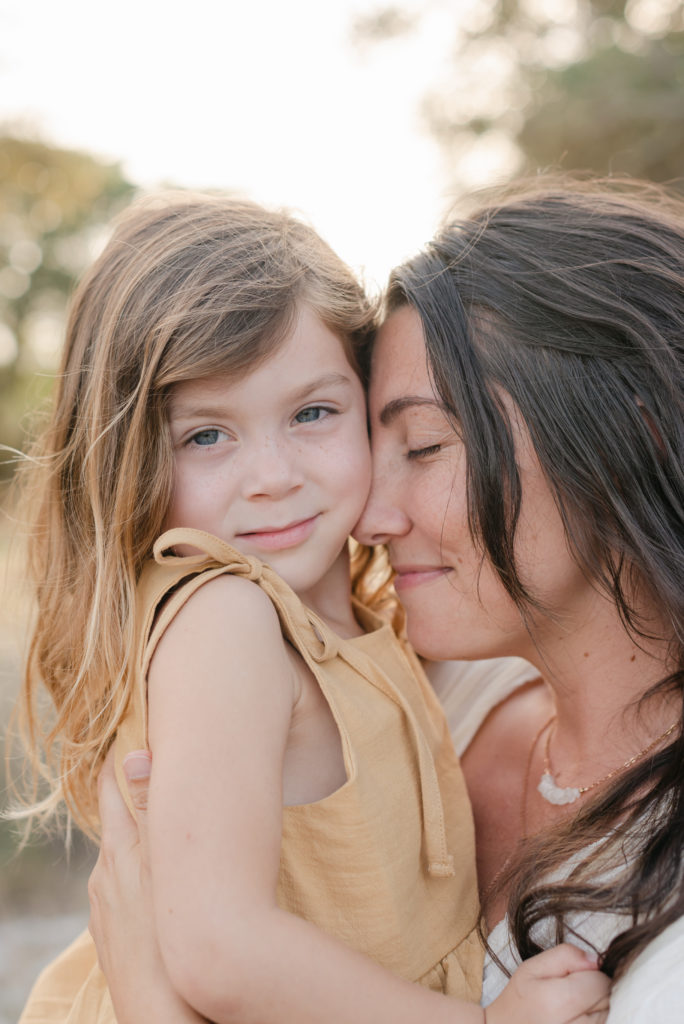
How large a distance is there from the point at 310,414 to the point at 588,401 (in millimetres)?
605

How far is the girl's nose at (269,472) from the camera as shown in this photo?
6.29 feet

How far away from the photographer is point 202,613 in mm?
1634

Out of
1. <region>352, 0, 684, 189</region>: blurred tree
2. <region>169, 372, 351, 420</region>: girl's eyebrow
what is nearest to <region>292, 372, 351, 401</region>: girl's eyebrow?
<region>169, 372, 351, 420</region>: girl's eyebrow

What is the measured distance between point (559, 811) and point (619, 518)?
73 centimetres

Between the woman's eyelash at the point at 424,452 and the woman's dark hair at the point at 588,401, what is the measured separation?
9cm

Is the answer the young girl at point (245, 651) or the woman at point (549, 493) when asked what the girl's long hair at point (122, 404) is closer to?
the young girl at point (245, 651)

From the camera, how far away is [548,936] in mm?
1746

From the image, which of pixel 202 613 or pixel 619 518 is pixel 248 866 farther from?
pixel 619 518

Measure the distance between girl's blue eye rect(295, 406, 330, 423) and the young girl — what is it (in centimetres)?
2

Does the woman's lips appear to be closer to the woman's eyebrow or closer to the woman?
the woman

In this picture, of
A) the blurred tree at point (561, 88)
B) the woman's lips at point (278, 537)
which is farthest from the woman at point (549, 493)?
the blurred tree at point (561, 88)

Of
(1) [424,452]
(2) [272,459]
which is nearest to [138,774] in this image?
(2) [272,459]

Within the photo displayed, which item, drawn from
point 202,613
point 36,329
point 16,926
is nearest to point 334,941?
point 202,613

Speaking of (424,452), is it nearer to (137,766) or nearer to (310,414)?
(310,414)
